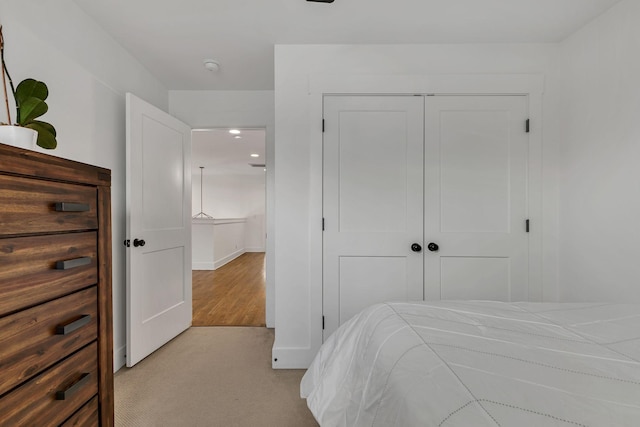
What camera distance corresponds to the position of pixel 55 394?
96cm

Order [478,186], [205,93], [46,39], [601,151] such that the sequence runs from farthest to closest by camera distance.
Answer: [205,93]
[478,186]
[601,151]
[46,39]

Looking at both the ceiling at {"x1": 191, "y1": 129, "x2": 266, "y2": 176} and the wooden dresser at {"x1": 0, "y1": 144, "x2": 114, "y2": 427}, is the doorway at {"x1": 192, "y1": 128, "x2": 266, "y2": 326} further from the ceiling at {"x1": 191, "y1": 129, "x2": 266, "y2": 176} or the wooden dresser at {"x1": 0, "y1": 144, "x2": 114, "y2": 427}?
the wooden dresser at {"x1": 0, "y1": 144, "x2": 114, "y2": 427}

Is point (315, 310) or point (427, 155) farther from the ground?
point (427, 155)

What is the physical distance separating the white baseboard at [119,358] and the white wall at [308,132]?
3.82 feet

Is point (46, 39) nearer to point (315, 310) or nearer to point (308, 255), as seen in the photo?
point (308, 255)

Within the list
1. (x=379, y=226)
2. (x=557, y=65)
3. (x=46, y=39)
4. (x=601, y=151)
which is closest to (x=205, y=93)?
(x=46, y=39)

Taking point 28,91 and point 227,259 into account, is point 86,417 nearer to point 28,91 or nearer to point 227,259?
point 28,91

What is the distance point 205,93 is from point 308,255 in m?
2.10

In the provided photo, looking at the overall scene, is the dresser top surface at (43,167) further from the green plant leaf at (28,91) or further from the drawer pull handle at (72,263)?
the green plant leaf at (28,91)

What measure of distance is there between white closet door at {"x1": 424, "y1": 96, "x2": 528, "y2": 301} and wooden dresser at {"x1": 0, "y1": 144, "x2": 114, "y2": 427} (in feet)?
6.44

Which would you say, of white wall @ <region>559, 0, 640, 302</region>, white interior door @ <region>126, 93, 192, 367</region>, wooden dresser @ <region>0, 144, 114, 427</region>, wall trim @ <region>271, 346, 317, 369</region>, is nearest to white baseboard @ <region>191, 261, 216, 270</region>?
white interior door @ <region>126, 93, 192, 367</region>

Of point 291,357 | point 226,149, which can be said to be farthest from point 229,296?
point 226,149

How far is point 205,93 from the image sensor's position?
311 centimetres

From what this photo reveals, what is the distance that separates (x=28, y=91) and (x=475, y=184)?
2.56m
